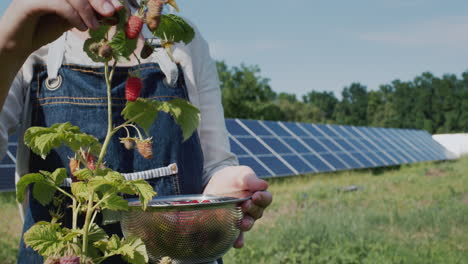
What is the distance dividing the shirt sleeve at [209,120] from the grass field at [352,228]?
3.61 metres

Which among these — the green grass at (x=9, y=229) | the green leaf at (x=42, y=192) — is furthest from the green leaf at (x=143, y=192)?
the green grass at (x=9, y=229)

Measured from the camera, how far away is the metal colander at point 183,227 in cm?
103

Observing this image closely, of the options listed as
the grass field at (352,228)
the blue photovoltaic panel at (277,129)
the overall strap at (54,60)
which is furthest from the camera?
the blue photovoltaic panel at (277,129)

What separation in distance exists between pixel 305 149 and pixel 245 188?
42.0 feet

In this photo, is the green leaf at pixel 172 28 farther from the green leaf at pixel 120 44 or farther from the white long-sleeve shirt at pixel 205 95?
the white long-sleeve shirt at pixel 205 95

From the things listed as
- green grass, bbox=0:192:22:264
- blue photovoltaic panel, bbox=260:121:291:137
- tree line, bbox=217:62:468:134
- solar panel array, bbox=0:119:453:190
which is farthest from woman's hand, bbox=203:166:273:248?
tree line, bbox=217:62:468:134

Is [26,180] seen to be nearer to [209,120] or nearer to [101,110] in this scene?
[101,110]

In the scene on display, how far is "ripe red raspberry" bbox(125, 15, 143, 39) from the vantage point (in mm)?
936

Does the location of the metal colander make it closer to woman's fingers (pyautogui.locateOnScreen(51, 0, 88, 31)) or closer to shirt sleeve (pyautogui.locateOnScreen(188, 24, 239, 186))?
woman's fingers (pyautogui.locateOnScreen(51, 0, 88, 31))

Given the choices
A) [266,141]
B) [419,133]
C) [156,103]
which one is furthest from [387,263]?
[419,133]

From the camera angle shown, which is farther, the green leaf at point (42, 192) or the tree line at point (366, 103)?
the tree line at point (366, 103)

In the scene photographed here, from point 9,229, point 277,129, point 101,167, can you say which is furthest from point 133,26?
point 277,129

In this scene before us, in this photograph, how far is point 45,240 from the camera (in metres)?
0.92

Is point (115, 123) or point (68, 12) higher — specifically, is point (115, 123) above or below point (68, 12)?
below
